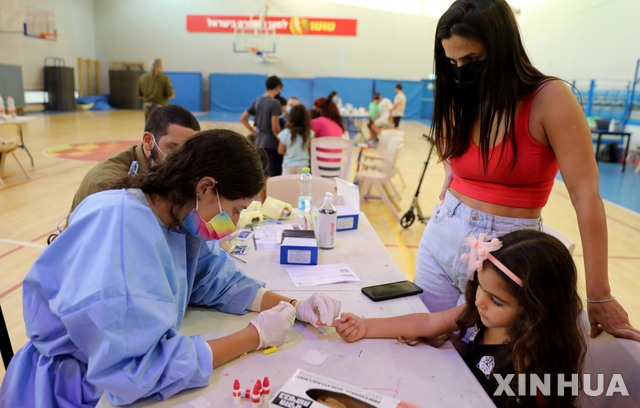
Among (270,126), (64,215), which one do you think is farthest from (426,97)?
(64,215)

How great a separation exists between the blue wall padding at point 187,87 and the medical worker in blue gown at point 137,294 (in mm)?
15924

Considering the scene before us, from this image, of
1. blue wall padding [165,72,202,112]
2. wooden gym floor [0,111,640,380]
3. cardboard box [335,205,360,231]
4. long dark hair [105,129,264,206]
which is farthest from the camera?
blue wall padding [165,72,202,112]

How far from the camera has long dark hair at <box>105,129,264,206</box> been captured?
1.08 meters

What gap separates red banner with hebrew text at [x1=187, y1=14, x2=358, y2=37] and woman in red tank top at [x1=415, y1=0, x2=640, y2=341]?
51.4 feet

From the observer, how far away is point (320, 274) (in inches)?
65.7

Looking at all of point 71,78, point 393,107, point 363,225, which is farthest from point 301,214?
point 71,78

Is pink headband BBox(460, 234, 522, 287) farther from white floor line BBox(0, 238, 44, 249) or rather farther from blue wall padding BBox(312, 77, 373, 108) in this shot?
blue wall padding BBox(312, 77, 373, 108)

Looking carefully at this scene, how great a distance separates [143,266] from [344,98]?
15231 mm

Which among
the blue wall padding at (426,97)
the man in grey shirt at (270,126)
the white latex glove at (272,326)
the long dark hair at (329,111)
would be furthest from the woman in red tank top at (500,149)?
the blue wall padding at (426,97)

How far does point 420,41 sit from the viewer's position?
16172 millimetres

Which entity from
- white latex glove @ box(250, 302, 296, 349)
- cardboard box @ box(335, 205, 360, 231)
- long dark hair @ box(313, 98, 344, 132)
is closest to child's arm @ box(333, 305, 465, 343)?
white latex glove @ box(250, 302, 296, 349)

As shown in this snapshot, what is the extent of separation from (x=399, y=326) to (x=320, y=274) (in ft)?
1.50

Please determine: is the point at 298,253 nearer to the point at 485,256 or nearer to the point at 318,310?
the point at 318,310

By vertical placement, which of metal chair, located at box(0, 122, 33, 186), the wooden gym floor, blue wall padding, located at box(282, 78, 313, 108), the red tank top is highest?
blue wall padding, located at box(282, 78, 313, 108)
